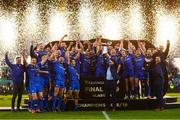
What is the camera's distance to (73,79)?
19203 mm

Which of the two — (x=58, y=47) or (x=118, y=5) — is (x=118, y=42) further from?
(x=118, y=5)

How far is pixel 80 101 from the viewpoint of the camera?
19.5 meters

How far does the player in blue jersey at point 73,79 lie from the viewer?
1903 centimetres

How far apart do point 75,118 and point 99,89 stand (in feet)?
13.2

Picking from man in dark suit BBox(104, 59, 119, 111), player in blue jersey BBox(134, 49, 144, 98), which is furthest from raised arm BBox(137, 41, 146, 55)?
man in dark suit BBox(104, 59, 119, 111)

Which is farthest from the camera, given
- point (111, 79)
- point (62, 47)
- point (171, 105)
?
point (171, 105)

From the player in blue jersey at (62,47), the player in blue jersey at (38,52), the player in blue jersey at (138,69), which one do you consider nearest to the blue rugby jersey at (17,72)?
the player in blue jersey at (38,52)

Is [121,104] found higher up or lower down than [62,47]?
lower down

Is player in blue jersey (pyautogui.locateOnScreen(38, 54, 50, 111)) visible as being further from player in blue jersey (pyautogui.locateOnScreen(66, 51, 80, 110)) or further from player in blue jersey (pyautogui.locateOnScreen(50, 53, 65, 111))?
player in blue jersey (pyautogui.locateOnScreen(66, 51, 80, 110))

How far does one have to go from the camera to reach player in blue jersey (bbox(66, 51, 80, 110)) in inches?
749

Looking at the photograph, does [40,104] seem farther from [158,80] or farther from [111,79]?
[158,80]

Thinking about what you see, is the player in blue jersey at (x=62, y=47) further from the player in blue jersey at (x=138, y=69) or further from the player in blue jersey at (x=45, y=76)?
the player in blue jersey at (x=138, y=69)

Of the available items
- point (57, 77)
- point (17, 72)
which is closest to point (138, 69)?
point (57, 77)

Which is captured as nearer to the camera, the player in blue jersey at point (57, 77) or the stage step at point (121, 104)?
the player in blue jersey at point (57, 77)
